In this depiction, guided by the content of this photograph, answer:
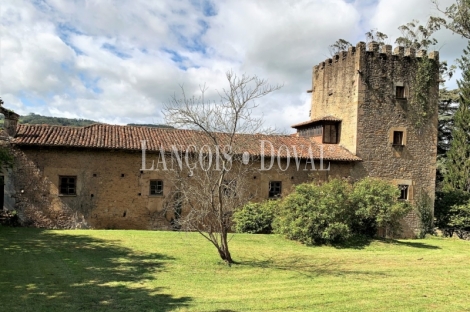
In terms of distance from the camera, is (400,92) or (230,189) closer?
(230,189)

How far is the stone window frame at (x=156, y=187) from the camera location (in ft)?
58.9

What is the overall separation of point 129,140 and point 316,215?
9416mm

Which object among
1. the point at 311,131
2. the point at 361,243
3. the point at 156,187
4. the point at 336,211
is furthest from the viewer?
the point at 311,131

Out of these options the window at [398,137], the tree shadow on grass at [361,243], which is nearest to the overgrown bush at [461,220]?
the window at [398,137]

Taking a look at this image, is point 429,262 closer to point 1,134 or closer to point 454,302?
point 454,302

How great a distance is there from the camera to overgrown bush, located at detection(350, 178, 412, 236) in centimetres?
1623

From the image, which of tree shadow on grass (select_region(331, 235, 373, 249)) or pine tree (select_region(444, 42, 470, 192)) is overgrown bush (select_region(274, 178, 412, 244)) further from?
pine tree (select_region(444, 42, 470, 192))

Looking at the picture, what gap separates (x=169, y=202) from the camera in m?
17.5

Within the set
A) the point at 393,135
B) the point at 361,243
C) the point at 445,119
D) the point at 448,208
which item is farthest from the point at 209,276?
the point at 445,119

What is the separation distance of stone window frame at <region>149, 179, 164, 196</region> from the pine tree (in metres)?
17.3

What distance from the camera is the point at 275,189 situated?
764 inches

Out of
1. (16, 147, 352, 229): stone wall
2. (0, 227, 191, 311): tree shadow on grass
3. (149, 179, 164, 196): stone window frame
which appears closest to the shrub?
(16, 147, 352, 229): stone wall

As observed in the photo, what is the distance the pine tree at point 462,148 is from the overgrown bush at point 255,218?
12.5 metres

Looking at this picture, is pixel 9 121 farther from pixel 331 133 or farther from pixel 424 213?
pixel 424 213
